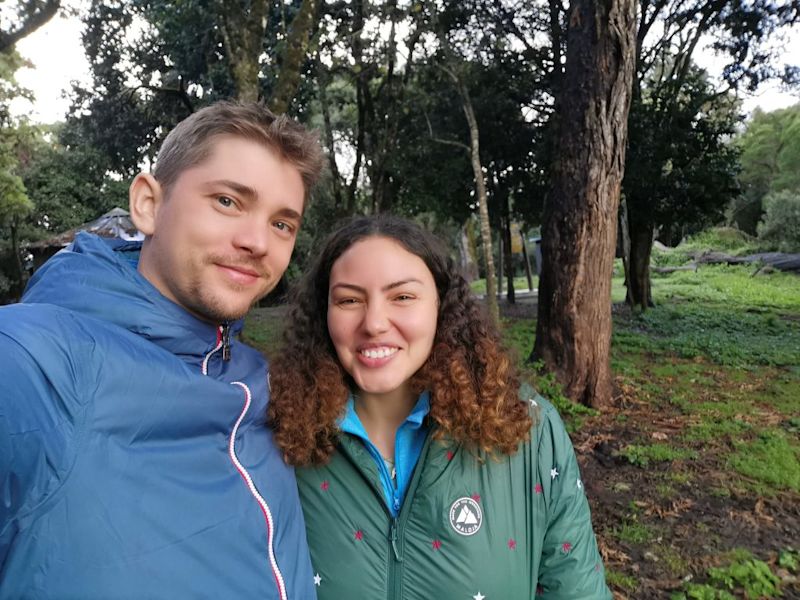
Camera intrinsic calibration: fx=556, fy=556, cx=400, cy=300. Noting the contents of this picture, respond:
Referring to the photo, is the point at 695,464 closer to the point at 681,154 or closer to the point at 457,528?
the point at 457,528

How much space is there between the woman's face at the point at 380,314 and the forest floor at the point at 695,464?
58 centimetres

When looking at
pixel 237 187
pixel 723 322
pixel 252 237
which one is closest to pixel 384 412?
pixel 252 237

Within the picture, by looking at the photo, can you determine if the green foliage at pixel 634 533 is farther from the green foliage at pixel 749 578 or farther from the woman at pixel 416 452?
the woman at pixel 416 452

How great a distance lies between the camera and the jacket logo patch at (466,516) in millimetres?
1597

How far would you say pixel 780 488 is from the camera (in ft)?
14.3

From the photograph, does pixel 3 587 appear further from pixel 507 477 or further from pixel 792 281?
pixel 792 281

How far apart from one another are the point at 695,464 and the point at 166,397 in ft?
15.8

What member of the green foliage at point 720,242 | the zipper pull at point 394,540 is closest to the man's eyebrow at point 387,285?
the zipper pull at point 394,540

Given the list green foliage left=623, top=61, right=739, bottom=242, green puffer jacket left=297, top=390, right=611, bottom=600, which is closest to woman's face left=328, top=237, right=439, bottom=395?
green puffer jacket left=297, top=390, right=611, bottom=600

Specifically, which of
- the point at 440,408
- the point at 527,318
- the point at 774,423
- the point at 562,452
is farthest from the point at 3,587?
the point at 527,318

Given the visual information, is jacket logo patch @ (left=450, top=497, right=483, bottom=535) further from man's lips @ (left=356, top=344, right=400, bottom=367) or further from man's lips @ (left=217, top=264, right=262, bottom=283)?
man's lips @ (left=217, top=264, right=262, bottom=283)

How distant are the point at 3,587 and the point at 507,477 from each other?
125cm

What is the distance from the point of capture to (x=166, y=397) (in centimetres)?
130

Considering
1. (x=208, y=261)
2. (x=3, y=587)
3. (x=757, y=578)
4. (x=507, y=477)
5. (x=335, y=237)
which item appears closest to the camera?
(x=3, y=587)
